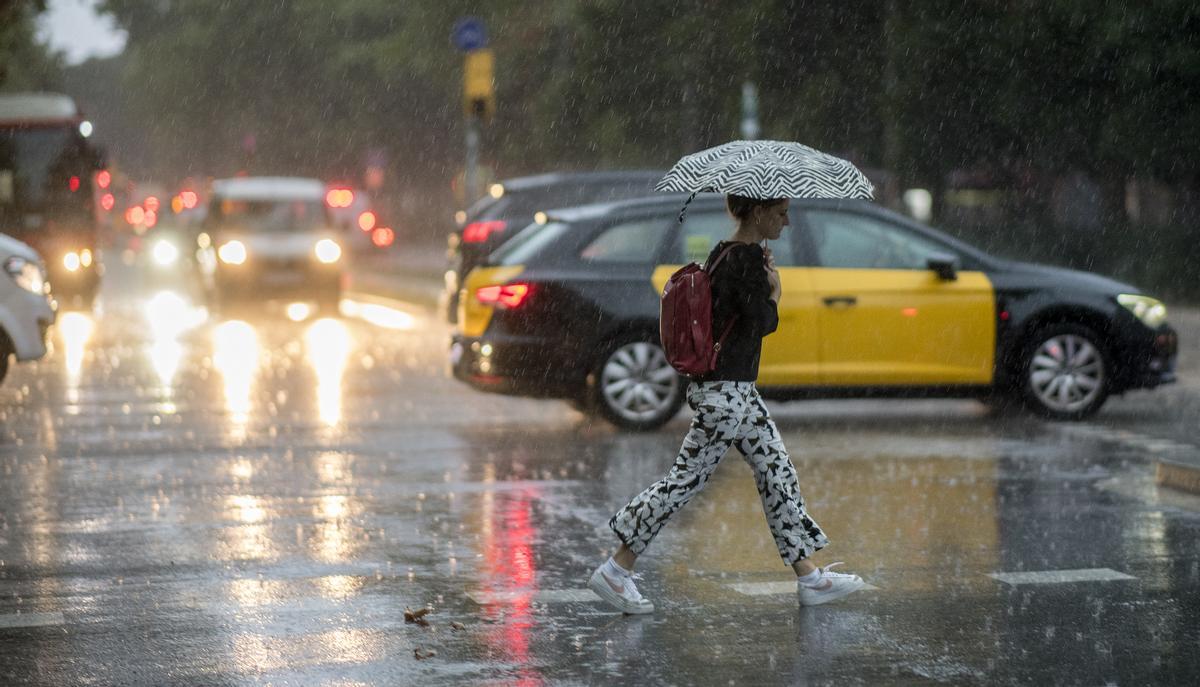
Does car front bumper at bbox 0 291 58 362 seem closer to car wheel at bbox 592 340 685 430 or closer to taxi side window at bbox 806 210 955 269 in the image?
car wheel at bbox 592 340 685 430

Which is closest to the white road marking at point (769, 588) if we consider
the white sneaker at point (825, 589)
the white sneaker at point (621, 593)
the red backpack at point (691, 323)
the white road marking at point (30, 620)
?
the white sneaker at point (825, 589)

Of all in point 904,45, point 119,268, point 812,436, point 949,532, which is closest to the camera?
point 949,532

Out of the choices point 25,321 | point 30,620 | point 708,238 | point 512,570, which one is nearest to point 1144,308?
point 708,238

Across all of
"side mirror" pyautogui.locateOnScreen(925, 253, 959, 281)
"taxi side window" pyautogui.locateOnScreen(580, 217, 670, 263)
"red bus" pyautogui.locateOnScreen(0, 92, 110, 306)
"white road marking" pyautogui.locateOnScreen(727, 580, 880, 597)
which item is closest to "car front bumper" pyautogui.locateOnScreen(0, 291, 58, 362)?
"taxi side window" pyautogui.locateOnScreen(580, 217, 670, 263)

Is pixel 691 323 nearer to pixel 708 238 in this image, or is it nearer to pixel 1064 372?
pixel 708 238

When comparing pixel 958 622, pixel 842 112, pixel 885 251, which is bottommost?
pixel 958 622

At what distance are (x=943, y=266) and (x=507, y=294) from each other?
2.81 m

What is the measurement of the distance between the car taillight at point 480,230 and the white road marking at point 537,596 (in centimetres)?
1100

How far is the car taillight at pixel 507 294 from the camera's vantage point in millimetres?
12844

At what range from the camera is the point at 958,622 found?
6.99 metres

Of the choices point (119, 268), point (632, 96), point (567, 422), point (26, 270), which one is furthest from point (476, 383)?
point (119, 268)

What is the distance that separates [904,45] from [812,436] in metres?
17.3

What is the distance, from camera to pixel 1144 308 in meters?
13.5

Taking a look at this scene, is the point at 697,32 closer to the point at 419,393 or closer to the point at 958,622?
→ the point at 419,393
